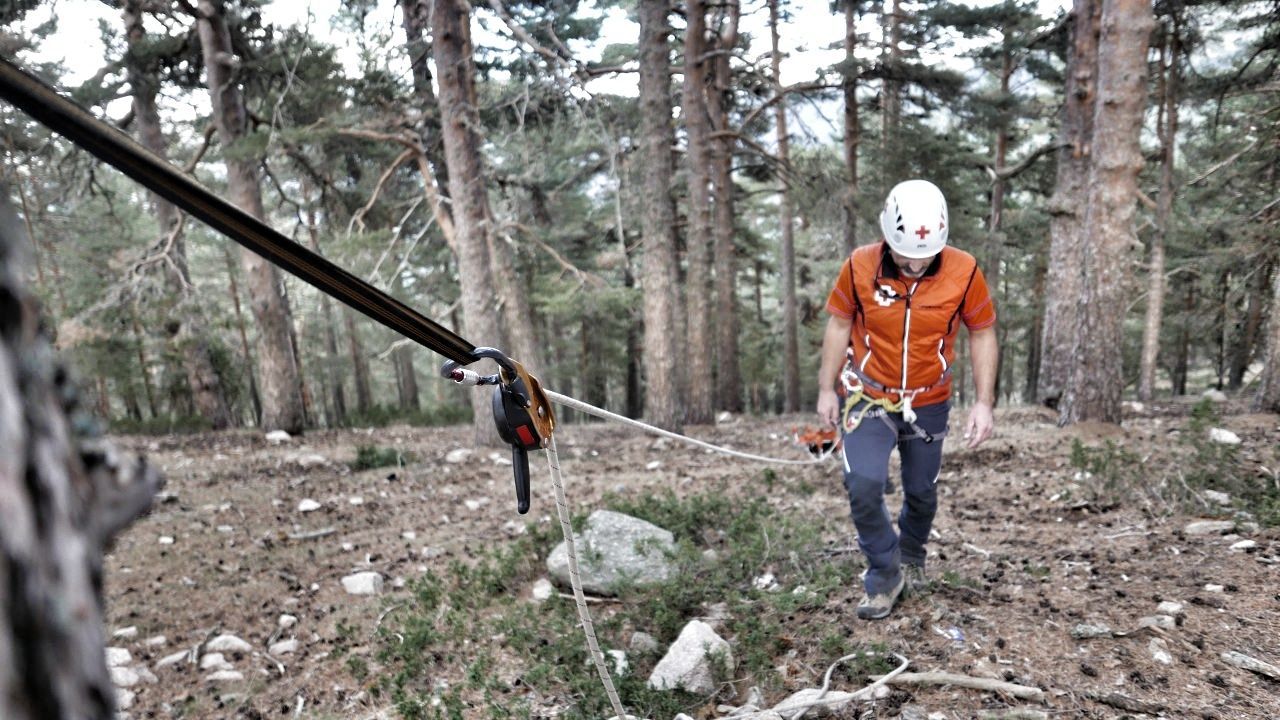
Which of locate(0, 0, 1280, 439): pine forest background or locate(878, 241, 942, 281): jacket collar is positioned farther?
locate(0, 0, 1280, 439): pine forest background

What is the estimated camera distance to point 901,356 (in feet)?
12.3

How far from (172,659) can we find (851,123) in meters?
15.4

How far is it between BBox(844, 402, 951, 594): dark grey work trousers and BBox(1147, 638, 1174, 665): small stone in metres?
1.12

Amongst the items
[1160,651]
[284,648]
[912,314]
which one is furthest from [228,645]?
[1160,651]

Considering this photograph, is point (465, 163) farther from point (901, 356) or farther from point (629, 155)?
point (901, 356)

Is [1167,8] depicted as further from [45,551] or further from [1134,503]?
[45,551]

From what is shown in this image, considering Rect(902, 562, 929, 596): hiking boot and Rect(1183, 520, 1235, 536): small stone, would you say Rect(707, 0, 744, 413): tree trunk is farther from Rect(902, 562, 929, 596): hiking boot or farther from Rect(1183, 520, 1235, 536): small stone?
Rect(902, 562, 929, 596): hiking boot

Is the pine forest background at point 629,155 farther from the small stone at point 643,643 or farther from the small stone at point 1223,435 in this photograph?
the small stone at point 643,643

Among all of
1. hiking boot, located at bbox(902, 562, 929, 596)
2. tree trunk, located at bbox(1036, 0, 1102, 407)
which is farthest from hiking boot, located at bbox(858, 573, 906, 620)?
tree trunk, located at bbox(1036, 0, 1102, 407)

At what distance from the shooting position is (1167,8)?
1302 centimetres

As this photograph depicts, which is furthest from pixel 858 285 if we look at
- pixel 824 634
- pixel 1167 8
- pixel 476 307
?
pixel 1167 8

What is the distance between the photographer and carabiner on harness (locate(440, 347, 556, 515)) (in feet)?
7.29

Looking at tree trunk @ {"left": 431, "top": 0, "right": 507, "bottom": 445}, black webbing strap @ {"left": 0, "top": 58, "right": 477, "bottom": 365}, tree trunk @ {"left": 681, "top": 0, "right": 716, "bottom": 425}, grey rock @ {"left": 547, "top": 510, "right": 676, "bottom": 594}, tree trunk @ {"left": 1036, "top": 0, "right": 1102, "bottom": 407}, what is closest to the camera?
black webbing strap @ {"left": 0, "top": 58, "right": 477, "bottom": 365}

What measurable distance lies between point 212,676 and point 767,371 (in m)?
27.3
